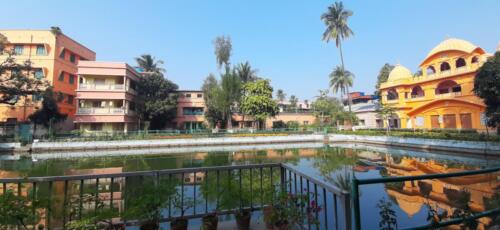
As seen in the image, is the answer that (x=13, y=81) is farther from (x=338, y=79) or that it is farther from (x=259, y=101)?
(x=338, y=79)

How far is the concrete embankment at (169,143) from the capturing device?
20.0 metres

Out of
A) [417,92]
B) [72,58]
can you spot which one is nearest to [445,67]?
[417,92]

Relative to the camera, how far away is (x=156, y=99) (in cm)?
2914

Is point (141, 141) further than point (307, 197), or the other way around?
point (141, 141)

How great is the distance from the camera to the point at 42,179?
272 centimetres

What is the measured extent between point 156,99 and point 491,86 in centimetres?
2961

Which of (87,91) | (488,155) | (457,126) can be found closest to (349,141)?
(457,126)

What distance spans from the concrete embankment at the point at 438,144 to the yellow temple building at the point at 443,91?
26.0ft

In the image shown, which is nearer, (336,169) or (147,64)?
(336,169)

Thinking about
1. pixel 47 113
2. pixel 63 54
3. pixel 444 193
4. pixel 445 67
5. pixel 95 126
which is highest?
pixel 63 54

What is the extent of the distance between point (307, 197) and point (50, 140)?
25.0 m

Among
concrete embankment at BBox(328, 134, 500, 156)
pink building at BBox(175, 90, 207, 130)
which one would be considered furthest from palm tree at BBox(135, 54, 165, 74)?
concrete embankment at BBox(328, 134, 500, 156)

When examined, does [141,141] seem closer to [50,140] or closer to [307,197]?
[50,140]

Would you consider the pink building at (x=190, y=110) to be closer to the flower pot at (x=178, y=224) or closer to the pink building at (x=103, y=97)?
the pink building at (x=103, y=97)
